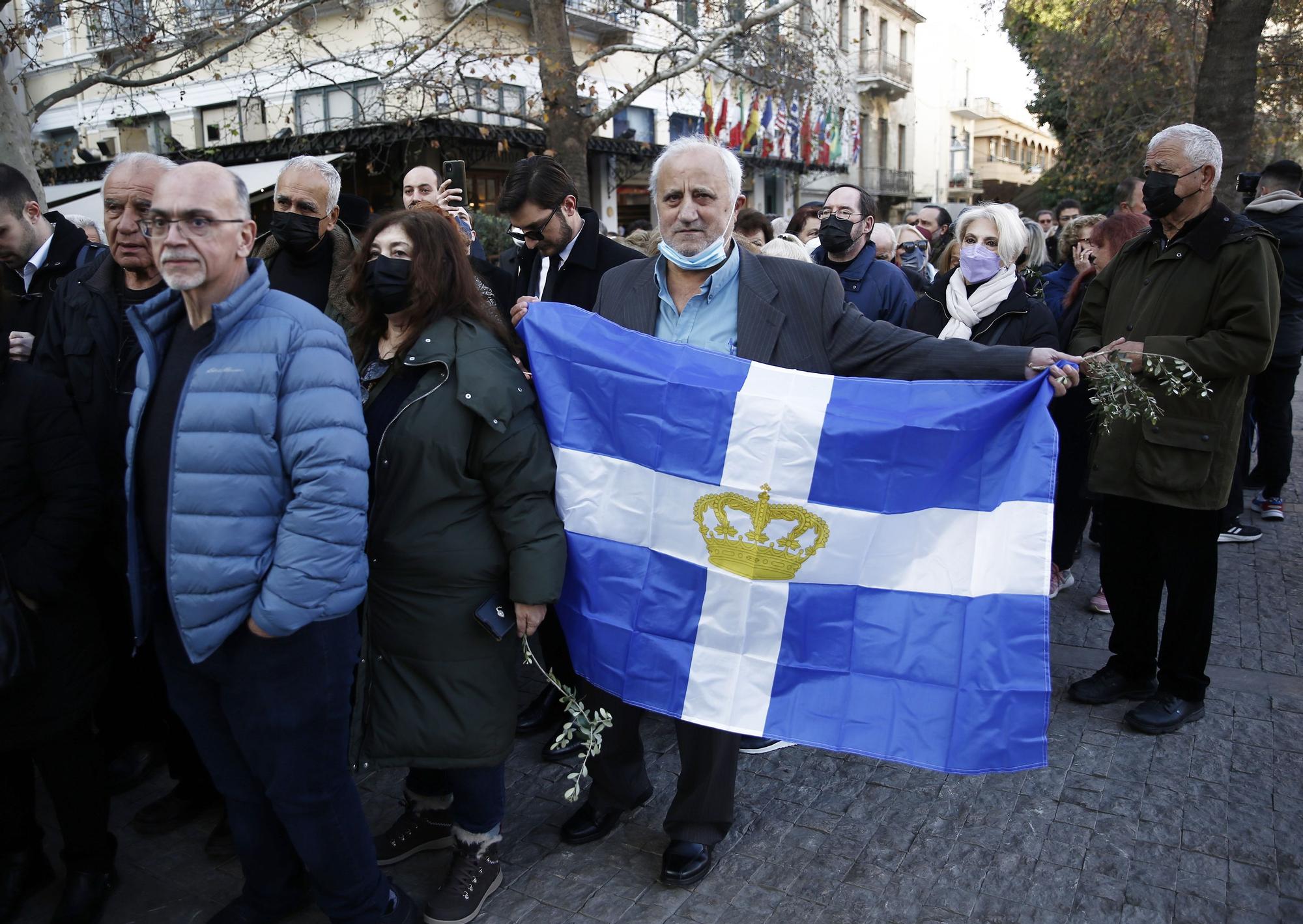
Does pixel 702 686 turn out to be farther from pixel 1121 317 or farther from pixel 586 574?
pixel 1121 317

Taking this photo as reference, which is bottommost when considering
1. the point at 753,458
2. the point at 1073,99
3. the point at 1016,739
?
the point at 1016,739

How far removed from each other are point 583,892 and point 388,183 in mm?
17780

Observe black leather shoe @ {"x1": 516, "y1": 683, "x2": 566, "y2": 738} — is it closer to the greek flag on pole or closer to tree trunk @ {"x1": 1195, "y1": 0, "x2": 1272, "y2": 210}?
the greek flag on pole

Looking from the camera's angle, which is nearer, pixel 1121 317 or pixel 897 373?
pixel 897 373

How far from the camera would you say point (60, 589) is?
2592 mm

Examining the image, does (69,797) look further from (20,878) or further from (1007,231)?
(1007,231)

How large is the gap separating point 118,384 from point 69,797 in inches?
49.5

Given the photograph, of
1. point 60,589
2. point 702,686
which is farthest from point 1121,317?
point 60,589

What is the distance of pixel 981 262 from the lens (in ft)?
13.2

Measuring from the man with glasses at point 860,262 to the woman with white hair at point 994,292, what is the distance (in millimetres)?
545

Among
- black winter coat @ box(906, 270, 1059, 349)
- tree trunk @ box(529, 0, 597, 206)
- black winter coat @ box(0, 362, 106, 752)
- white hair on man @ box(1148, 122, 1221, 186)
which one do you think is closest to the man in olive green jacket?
white hair on man @ box(1148, 122, 1221, 186)

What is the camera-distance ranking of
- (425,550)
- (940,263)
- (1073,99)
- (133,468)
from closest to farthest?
(133,468) → (425,550) → (940,263) → (1073,99)

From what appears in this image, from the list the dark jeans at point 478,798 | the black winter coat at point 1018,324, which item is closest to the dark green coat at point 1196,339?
the black winter coat at point 1018,324

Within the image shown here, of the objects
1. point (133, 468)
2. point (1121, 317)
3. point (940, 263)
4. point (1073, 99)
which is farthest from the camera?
point (1073, 99)
